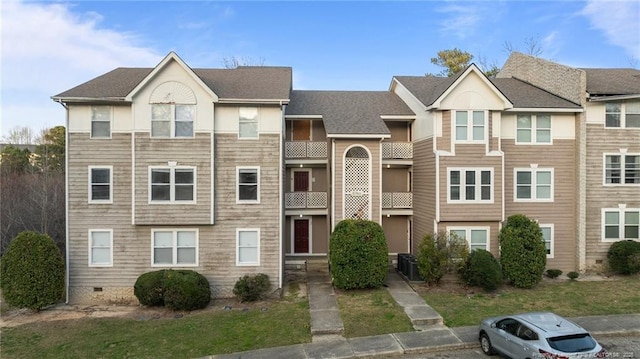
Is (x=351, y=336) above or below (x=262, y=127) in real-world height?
below

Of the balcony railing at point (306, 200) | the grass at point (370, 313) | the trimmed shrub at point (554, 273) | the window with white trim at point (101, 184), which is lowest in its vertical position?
the grass at point (370, 313)

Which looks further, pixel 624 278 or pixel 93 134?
pixel 624 278

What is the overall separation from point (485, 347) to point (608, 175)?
48.4ft

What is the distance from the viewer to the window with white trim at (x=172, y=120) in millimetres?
17469

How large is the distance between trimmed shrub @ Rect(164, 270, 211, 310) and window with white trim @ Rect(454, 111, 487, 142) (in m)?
14.2

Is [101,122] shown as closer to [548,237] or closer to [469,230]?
[469,230]

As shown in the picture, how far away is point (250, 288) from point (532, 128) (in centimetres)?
1689

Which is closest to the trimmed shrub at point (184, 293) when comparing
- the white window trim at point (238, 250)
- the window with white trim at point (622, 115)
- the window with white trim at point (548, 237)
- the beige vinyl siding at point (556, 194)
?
the white window trim at point (238, 250)

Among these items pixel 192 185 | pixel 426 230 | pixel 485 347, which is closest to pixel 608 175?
pixel 426 230

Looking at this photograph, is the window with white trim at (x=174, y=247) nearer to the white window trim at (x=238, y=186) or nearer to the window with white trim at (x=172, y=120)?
the white window trim at (x=238, y=186)

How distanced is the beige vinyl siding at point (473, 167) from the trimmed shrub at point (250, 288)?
378 inches

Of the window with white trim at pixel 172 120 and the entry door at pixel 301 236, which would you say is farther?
the entry door at pixel 301 236

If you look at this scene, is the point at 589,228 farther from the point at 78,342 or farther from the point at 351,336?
the point at 78,342

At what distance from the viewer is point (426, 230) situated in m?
19.6
